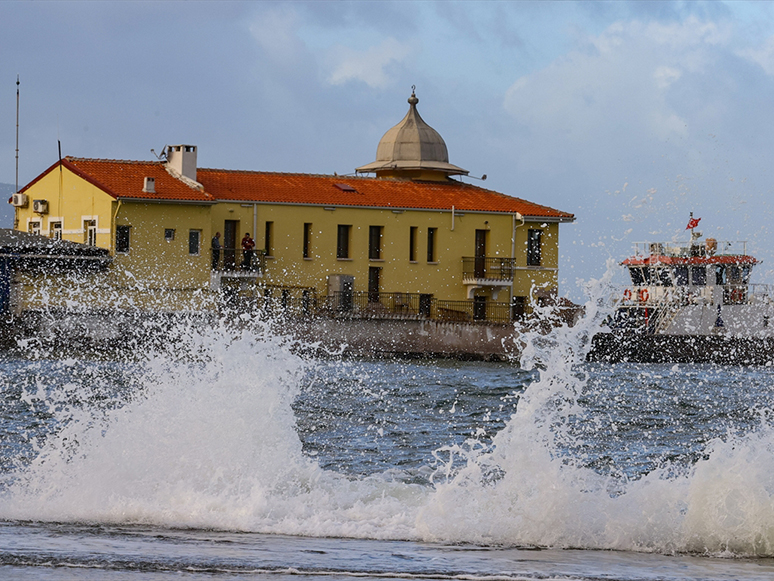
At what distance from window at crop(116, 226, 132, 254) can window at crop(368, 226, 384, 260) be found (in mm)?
11109

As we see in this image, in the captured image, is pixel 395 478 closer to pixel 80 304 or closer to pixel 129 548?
pixel 129 548

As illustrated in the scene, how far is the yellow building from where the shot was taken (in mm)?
47750

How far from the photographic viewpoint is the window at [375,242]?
5291 centimetres

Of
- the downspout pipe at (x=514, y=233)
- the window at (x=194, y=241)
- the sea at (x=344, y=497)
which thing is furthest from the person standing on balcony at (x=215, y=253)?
the sea at (x=344, y=497)

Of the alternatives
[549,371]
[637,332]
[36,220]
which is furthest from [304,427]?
[36,220]

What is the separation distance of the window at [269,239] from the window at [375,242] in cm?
460

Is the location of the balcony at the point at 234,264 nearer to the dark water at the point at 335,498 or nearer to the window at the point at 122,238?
the window at the point at 122,238

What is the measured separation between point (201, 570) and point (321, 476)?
469 centimetres

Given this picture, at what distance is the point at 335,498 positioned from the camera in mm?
11195

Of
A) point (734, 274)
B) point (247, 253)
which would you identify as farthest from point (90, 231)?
point (734, 274)

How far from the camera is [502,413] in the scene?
22734 mm

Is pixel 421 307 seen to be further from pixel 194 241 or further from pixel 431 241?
pixel 194 241

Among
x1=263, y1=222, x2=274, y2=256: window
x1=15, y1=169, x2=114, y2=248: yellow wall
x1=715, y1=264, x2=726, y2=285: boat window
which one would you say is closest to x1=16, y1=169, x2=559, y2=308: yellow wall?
x1=15, y1=169, x2=114, y2=248: yellow wall

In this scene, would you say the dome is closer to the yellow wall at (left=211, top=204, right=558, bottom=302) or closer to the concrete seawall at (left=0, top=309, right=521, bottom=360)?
the yellow wall at (left=211, top=204, right=558, bottom=302)
